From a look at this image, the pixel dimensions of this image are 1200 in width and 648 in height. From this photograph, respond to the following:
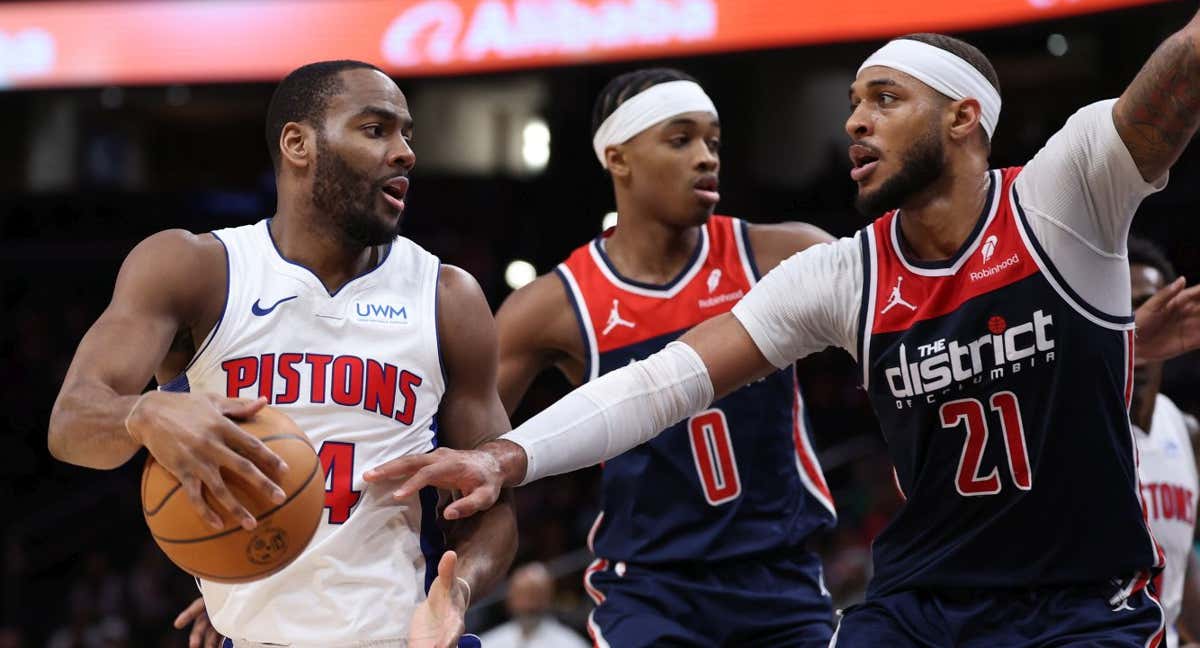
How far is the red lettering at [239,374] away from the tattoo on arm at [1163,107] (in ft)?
7.15

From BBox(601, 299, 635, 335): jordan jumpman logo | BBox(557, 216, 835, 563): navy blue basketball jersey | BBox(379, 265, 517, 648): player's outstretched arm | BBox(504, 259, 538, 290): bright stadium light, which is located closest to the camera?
BBox(379, 265, 517, 648): player's outstretched arm

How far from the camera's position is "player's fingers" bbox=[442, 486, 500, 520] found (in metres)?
3.35

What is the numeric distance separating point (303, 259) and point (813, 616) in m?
1.94

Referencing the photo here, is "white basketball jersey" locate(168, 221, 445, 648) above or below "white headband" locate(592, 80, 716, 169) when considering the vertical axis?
below

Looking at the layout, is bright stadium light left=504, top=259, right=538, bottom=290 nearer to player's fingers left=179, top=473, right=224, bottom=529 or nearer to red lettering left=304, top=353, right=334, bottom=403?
red lettering left=304, top=353, right=334, bottom=403

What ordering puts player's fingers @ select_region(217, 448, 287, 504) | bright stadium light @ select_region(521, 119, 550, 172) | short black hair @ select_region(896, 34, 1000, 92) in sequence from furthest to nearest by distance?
bright stadium light @ select_region(521, 119, 550, 172), short black hair @ select_region(896, 34, 1000, 92), player's fingers @ select_region(217, 448, 287, 504)

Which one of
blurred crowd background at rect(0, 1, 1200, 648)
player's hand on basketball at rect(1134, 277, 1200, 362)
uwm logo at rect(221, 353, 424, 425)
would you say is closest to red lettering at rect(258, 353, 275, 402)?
uwm logo at rect(221, 353, 424, 425)

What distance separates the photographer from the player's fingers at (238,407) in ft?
9.70

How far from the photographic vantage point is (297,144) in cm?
395

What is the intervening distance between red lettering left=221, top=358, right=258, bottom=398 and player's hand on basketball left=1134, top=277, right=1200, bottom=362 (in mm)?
2403

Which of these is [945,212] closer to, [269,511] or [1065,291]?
[1065,291]

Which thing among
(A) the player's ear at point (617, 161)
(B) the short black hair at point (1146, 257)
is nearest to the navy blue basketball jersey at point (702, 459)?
(A) the player's ear at point (617, 161)

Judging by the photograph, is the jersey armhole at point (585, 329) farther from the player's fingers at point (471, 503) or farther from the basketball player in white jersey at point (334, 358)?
the player's fingers at point (471, 503)

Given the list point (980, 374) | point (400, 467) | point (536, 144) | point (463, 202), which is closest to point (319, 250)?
point (400, 467)
